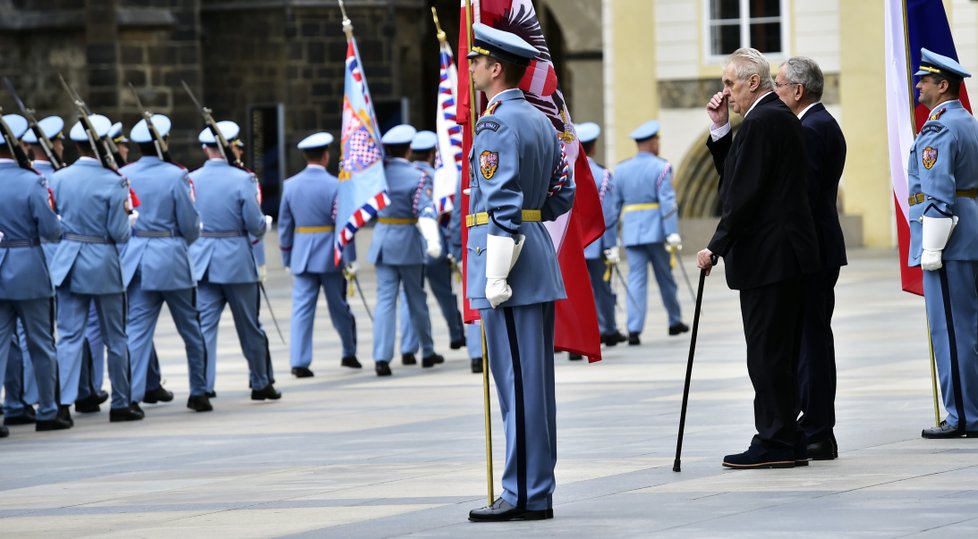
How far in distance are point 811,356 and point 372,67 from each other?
26.0 meters

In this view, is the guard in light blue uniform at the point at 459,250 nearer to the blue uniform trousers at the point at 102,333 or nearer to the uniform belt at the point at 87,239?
the blue uniform trousers at the point at 102,333

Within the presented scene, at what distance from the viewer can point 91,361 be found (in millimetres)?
14000

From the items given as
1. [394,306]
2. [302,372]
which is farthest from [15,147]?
[394,306]

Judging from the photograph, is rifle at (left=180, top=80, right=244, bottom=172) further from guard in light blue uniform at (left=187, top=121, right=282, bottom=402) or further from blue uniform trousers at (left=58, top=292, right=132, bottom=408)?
blue uniform trousers at (left=58, top=292, right=132, bottom=408)

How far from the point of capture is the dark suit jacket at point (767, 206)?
29.5ft

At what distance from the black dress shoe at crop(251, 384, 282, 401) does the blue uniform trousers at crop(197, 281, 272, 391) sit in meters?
0.03

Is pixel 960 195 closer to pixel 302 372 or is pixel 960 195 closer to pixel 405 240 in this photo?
pixel 405 240

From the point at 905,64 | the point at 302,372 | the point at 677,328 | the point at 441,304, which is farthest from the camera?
the point at 677,328

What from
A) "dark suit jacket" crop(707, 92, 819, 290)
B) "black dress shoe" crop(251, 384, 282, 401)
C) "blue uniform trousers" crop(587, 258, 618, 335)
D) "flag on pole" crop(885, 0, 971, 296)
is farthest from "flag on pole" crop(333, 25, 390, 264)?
"dark suit jacket" crop(707, 92, 819, 290)

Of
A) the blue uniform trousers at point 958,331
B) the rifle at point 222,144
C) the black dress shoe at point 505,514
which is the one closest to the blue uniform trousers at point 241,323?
the rifle at point 222,144

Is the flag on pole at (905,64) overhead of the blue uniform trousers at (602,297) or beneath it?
overhead

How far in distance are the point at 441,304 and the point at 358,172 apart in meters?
1.93

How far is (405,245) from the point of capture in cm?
1655

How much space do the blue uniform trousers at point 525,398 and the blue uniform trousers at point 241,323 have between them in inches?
251
